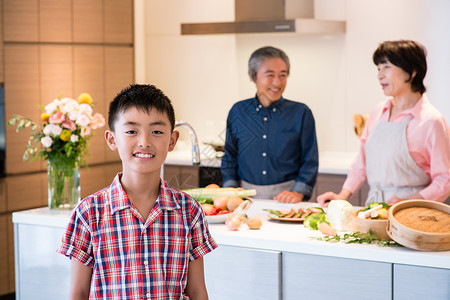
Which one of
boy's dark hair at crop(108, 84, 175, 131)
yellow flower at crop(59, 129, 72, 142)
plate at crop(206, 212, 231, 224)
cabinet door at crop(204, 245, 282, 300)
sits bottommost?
cabinet door at crop(204, 245, 282, 300)

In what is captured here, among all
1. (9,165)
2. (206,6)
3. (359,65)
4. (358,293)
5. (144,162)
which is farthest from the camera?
(206,6)

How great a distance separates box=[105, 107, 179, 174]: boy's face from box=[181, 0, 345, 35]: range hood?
9.73ft

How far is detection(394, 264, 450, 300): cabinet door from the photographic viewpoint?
2023mm

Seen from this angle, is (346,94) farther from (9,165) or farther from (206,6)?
(9,165)

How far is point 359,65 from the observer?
4719 mm

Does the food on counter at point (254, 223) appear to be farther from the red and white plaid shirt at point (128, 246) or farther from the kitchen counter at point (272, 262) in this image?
the red and white plaid shirt at point (128, 246)

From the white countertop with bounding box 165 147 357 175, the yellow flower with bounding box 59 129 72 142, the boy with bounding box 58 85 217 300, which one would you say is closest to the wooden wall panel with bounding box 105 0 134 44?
the white countertop with bounding box 165 147 357 175

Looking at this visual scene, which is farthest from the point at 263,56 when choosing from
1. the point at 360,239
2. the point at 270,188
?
the point at 360,239

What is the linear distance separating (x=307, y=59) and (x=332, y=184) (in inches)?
42.1

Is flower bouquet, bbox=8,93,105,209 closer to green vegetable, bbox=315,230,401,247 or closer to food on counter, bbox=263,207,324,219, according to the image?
food on counter, bbox=263,207,324,219

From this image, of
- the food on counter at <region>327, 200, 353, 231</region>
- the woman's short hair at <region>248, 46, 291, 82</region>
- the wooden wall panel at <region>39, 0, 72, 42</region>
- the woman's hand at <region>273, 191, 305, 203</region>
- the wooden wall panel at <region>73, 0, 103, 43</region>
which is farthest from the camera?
the wooden wall panel at <region>73, 0, 103, 43</region>

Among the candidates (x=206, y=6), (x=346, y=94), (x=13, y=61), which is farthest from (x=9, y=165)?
(x=346, y=94)

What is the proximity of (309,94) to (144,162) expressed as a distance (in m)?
3.51

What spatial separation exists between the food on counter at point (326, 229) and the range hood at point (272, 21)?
7.31 ft
